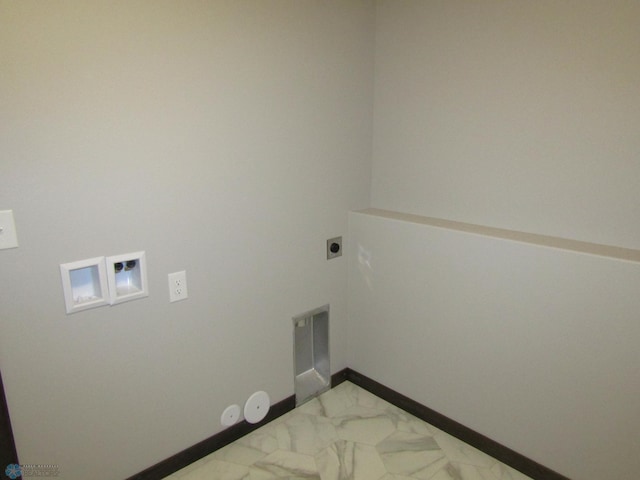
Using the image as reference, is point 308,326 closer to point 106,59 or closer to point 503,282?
point 503,282

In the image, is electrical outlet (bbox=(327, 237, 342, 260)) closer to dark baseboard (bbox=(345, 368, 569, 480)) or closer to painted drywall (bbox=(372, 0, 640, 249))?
painted drywall (bbox=(372, 0, 640, 249))

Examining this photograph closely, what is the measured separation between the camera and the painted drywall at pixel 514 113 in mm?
1531

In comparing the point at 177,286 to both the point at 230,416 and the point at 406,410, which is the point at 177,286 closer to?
the point at 230,416

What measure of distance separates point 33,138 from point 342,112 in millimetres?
1356

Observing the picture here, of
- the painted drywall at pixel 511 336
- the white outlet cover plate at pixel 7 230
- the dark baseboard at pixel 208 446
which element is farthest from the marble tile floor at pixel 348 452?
the white outlet cover plate at pixel 7 230

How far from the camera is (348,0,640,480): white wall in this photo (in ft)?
5.01

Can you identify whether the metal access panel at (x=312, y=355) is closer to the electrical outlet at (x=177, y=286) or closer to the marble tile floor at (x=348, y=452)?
the marble tile floor at (x=348, y=452)

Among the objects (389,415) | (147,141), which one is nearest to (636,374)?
(389,415)

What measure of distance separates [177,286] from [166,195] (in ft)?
1.22

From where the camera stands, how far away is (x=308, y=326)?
234 cm

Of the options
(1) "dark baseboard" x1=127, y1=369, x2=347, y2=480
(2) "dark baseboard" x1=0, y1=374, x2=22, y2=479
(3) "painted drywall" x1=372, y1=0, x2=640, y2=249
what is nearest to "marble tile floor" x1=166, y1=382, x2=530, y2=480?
(1) "dark baseboard" x1=127, y1=369, x2=347, y2=480

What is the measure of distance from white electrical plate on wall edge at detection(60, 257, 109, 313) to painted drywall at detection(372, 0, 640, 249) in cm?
147

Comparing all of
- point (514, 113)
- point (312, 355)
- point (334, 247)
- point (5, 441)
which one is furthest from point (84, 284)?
point (514, 113)

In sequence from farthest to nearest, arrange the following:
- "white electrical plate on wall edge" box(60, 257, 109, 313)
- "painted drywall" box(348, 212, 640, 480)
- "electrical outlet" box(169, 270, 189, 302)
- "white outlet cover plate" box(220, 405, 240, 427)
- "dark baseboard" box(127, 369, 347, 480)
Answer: "white outlet cover plate" box(220, 405, 240, 427)
"dark baseboard" box(127, 369, 347, 480)
"electrical outlet" box(169, 270, 189, 302)
"painted drywall" box(348, 212, 640, 480)
"white electrical plate on wall edge" box(60, 257, 109, 313)
